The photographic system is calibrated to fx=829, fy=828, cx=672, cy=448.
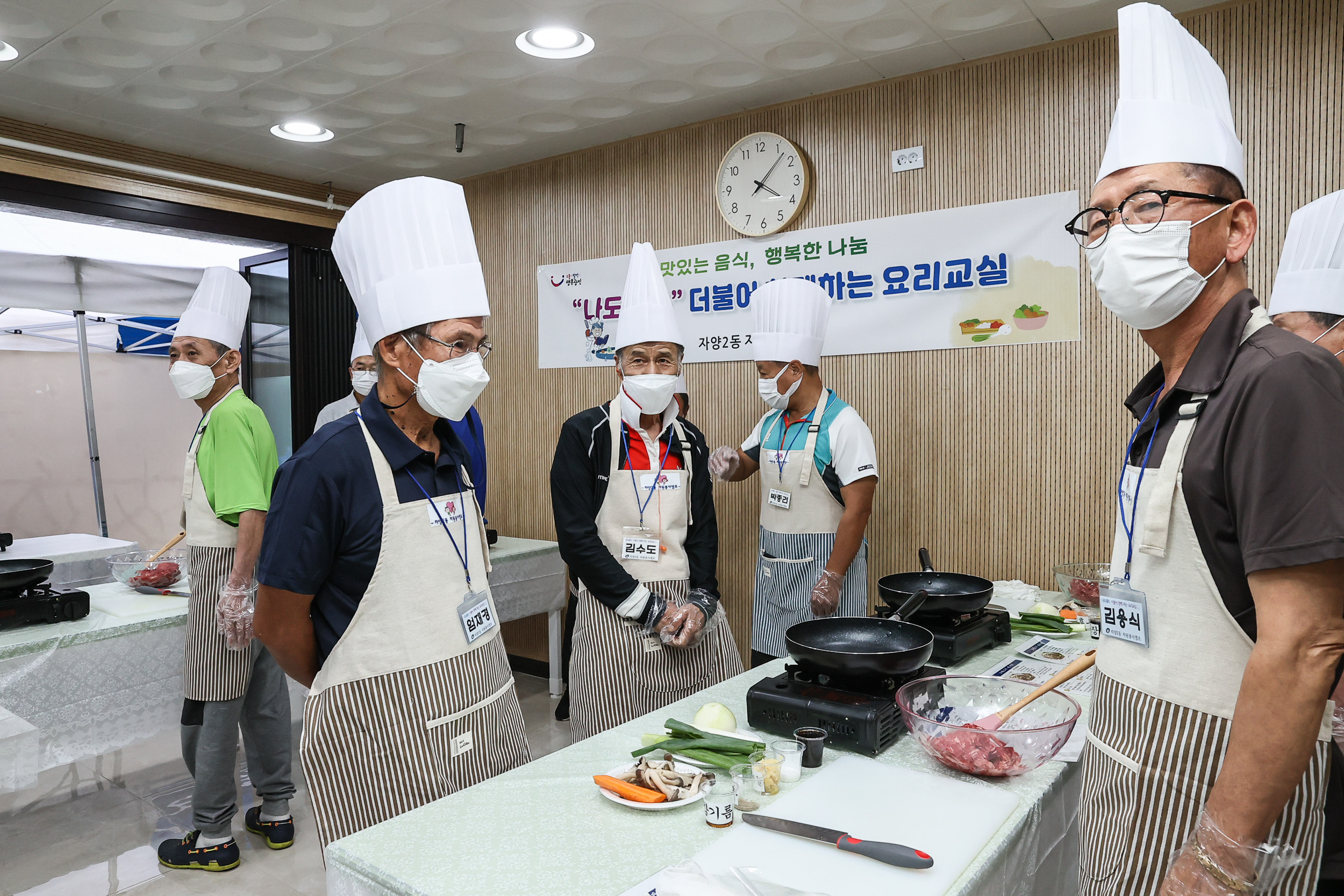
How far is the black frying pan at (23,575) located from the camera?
8.98 feet

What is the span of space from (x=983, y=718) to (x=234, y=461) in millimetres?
2557

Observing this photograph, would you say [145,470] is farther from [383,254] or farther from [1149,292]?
[1149,292]

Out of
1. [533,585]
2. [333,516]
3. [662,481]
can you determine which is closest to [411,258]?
[333,516]

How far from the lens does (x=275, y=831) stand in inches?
122

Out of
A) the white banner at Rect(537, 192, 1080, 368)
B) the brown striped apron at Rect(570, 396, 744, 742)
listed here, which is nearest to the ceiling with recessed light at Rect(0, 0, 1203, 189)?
the white banner at Rect(537, 192, 1080, 368)

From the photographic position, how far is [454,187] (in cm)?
194

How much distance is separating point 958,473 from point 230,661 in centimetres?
295

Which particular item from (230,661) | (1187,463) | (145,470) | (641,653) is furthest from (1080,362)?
(145,470)

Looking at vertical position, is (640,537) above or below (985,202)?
below

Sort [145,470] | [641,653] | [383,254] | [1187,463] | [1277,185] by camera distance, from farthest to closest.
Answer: [145,470] → [1277,185] → [641,653] → [383,254] → [1187,463]

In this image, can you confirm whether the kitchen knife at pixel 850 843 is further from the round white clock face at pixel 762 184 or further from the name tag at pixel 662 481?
the round white clock face at pixel 762 184

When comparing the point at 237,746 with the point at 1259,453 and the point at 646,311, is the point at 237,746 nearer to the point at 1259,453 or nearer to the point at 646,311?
the point at 646,311

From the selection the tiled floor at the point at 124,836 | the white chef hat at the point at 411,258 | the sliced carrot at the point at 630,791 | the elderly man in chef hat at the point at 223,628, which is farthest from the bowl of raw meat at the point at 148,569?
the sliced carrot at the point at 630,791

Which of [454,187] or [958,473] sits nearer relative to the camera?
[454,187]
